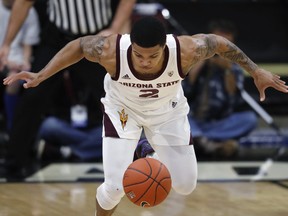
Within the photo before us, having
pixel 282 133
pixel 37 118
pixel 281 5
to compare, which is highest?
pixel 281 5

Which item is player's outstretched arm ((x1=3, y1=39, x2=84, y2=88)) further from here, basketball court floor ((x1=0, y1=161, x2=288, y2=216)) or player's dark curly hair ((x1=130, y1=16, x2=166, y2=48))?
basketball court floor ((x1=0, y1=161, x2=288, y2=216))

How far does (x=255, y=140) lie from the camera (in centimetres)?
797

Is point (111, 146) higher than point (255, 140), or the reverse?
point (111, 146)

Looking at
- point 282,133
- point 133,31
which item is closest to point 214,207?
point 133,31

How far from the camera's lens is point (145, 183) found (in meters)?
4.18

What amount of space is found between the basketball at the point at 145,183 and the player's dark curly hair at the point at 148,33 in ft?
2.33

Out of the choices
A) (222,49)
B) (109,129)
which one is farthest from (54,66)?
(222,49)

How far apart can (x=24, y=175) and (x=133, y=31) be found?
289 cm

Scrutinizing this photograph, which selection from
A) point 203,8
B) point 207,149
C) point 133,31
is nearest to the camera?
point 133,31

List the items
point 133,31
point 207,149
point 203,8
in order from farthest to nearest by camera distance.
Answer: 1. point 203,8
2. point 207,149
3. point 133,31

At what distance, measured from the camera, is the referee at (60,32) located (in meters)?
6.18

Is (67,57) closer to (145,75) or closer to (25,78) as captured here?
(25,78)

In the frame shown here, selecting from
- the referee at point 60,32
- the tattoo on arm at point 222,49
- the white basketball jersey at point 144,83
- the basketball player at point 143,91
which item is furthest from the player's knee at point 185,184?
the referee at point 60,32

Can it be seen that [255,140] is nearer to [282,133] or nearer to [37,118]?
[282,133]
